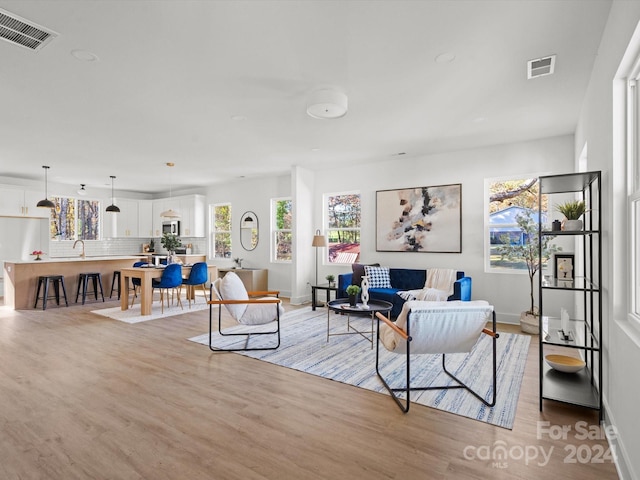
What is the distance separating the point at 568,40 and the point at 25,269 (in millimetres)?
8745

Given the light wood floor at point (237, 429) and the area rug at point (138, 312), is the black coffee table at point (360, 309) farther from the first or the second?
the area rug at point (138, 312)

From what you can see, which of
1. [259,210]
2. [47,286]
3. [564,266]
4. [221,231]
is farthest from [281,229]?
[564,266]

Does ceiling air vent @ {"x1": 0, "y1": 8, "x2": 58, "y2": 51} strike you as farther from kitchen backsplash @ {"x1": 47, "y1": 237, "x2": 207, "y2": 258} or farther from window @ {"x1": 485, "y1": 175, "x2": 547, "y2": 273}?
kitchen backsplash @ {"x1": 47, "y1": 237, "x2": 207, "y2": 258}

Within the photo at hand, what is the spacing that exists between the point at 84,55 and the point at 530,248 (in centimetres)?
552

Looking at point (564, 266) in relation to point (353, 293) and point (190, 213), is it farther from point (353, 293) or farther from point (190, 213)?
point (190, 213)

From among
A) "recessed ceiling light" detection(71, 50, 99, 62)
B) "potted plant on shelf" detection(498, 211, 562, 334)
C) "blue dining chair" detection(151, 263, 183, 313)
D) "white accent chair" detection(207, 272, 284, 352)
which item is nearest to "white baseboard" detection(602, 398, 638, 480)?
"potted plant on shelf" detection(498, 211, 562, 334)

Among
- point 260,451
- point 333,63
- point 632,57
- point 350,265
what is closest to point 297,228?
point 350,265

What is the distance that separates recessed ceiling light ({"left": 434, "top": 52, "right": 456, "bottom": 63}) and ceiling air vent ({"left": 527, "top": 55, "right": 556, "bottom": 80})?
2.29ft

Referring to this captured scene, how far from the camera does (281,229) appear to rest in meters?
8.36

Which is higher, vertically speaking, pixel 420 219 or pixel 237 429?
pixel 420 219

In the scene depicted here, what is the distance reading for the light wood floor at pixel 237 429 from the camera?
199 centimetres

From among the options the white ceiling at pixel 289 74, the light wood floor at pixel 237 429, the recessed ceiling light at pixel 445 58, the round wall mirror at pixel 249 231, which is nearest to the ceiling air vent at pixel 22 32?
the white ceiling at pixel 289 74

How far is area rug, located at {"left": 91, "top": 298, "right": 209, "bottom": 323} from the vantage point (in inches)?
229

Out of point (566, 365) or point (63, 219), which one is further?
point (63, 219)
